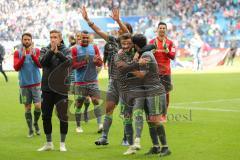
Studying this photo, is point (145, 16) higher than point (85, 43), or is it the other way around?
point (85, 43)

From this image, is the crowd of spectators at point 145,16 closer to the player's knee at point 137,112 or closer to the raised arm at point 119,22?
the raised arm at point 119,22

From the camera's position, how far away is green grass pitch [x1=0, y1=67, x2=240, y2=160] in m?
11.3

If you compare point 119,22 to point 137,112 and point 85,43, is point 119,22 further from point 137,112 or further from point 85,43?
point 85,43

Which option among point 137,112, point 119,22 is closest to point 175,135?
point 137,112

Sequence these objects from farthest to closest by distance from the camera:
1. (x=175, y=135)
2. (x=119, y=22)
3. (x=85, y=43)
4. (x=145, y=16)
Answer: (x=145, y=16) → (x=85, y=43) → (x=175, y=135) → (x=119, y=22)

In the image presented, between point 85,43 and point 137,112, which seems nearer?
point 137,112

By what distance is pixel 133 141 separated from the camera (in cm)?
1187

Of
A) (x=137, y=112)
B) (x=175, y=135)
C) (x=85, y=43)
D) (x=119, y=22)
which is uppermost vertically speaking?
(x=119, y=22)

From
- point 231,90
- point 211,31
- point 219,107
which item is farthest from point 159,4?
point 219,107

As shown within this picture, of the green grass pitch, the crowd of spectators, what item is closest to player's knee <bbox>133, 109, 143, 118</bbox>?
the green grass pitch

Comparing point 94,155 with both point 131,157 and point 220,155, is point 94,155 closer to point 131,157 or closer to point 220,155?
point 131,157

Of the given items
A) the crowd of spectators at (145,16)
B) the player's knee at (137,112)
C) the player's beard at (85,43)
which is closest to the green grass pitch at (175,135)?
the player's knee at (137,112)

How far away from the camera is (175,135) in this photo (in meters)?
13.7

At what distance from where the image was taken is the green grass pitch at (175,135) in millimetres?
11344
